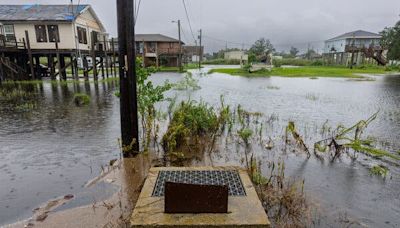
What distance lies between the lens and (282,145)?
609 cm

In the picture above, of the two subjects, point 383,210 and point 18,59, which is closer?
point 383,210

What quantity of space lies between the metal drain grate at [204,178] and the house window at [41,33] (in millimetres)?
21135

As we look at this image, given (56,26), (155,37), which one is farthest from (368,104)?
(155,37)

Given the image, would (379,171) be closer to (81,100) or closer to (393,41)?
(81,100)

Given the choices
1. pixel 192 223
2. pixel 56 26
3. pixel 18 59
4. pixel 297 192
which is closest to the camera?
pixel 192 223

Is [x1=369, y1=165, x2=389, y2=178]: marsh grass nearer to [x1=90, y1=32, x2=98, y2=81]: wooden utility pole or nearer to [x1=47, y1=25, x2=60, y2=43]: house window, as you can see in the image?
[x1=90, y1=32, x2=98, y2=81]: wooden utility pole

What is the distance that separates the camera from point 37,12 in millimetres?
21859

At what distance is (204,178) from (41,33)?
854 inches

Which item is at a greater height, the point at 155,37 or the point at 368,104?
the point at 155,37

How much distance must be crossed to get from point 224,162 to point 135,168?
1.56 metres

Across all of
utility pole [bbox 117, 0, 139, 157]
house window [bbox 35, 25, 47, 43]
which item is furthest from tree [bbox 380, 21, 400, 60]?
utility pole [bbox 117, 0, 139, 157]

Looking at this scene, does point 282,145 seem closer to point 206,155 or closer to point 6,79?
point 206,155

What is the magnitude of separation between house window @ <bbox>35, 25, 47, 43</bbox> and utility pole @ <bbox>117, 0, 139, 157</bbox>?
64.5 ft

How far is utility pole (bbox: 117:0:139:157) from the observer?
4.32 meters
